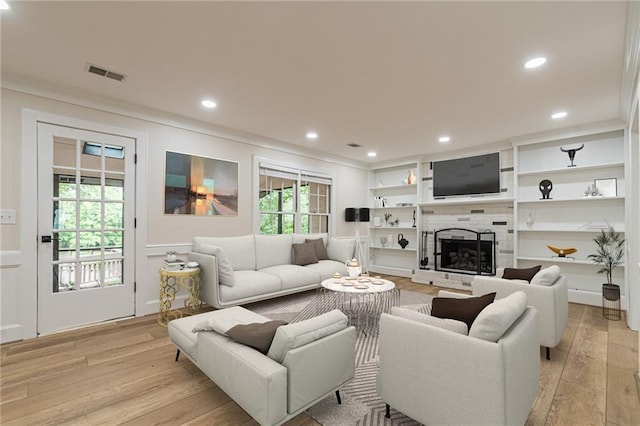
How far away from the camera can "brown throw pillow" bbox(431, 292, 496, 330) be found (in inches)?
66.4

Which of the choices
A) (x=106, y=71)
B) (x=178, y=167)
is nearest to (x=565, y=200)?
(x=178, y=167)

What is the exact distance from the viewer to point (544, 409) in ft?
6.31

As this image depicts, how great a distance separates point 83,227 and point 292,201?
9.90 ft

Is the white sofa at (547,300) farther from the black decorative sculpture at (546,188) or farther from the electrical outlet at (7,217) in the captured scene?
the electrical outlet at (7,217)

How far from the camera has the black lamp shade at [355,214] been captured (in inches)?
251

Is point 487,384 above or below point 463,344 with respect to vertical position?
below

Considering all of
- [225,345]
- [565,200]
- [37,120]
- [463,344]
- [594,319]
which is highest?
[37,120]

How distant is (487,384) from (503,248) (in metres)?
4.59

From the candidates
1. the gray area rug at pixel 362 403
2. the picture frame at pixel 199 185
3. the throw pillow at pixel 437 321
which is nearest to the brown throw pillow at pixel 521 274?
the gray area rug at pixel 362 403

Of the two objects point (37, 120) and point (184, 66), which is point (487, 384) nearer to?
point (184, 66)

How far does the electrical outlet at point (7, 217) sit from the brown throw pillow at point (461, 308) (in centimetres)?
383

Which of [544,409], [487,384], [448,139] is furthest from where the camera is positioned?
[448,139]

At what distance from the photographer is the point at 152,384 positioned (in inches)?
85.7

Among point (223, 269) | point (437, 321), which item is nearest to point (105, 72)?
point (223, 269)
